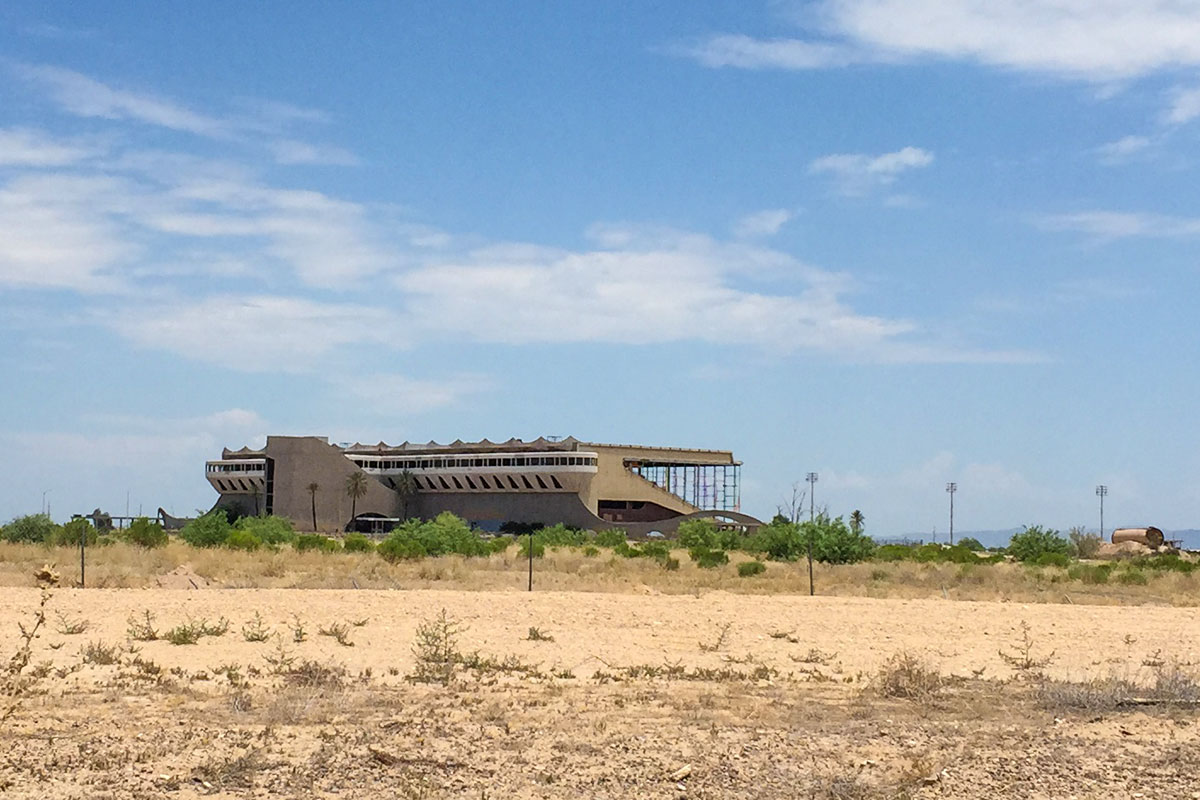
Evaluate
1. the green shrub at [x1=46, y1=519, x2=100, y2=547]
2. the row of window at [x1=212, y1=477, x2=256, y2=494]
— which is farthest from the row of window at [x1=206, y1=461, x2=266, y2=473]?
the green shrub at [x1=46, y1=519, x2=100, y2=547]

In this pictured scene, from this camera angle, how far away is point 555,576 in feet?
120

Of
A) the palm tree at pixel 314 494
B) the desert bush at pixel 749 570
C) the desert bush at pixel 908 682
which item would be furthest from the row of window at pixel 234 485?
the desert bush at pixel 908 682

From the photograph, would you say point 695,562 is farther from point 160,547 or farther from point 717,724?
point 717,724

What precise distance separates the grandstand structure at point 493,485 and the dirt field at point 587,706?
86.4 m

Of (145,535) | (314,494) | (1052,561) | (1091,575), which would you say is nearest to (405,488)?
(314,494)

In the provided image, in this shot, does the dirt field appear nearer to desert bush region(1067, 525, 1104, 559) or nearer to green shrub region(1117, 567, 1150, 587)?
green shrub region(1117, 567, 1150, 587)

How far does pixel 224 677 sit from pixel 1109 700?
10.6 metres

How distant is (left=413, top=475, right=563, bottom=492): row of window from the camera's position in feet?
368

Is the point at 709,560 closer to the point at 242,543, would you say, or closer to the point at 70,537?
the point at 242,543

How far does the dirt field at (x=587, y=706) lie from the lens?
10617 millimetres

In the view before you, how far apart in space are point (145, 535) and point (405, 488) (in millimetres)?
72786

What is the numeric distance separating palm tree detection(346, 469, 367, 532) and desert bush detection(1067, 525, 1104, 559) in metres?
61.3

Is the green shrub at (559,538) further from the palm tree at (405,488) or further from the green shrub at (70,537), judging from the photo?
the palm tree at (405,488)

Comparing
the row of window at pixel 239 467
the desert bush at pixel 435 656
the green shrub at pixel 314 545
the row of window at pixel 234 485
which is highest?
the row of window at pixel 239 467
